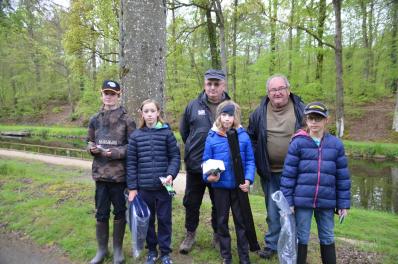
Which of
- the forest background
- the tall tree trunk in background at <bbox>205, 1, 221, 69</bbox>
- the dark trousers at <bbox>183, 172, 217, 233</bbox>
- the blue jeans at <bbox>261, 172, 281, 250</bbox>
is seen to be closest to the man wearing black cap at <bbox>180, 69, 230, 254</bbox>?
the dark trousers at <bbox>183, 172, 217, 233</bbox>

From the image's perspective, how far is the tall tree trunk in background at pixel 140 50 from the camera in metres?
4.45

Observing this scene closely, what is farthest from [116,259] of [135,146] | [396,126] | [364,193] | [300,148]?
[396,126]

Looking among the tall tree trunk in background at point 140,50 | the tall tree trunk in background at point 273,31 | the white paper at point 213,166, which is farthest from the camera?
the tall tree trunk in background at point 273,31

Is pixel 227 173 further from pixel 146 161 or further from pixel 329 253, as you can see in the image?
pixel 329 253

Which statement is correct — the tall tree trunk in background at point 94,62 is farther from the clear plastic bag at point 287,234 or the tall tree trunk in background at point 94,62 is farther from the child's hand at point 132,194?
the clear plastic bag at point 287,234

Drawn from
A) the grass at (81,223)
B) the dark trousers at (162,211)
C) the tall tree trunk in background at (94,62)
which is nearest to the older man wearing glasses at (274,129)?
the grass at (81,223)

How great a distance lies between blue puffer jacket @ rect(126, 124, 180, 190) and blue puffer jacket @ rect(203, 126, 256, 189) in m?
0.45

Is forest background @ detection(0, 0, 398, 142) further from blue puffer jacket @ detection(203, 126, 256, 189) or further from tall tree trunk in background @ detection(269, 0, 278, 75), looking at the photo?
blue puffer jacket @ detection(203, 126, 256, 189)

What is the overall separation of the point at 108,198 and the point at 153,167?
0.69m

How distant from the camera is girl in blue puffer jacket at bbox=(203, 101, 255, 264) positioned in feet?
11.5

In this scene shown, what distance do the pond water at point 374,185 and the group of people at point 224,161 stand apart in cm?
603

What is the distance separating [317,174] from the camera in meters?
3.16

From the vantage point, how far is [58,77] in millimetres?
37344

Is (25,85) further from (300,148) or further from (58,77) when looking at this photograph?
(300,148)
